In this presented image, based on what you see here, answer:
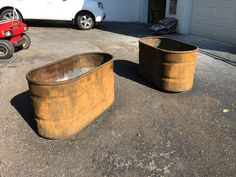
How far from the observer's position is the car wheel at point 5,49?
761cm

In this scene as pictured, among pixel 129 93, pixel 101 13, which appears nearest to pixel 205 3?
pixel 101 13

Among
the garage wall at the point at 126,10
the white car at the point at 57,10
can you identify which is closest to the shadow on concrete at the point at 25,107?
the white car at the point at 57,10

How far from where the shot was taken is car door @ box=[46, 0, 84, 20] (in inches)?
473

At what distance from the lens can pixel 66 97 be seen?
3.95m

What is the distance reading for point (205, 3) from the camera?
11367 mm

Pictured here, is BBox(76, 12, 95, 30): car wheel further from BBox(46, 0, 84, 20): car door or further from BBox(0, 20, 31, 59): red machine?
BBox(0, 20, 31, 59): red machine

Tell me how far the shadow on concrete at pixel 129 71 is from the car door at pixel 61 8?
17.9 feet

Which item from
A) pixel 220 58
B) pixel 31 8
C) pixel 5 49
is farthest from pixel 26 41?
pixel 220 58

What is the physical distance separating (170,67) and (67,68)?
2.28 metres

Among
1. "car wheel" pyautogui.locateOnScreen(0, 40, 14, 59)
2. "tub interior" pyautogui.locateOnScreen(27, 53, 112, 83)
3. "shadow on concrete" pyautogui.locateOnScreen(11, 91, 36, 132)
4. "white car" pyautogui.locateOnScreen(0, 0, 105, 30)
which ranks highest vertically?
"white car" pyautogui.locateOnScreen(0, 0, 105, 30)

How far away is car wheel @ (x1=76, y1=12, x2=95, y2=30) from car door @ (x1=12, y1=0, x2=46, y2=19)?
1722 millimetres

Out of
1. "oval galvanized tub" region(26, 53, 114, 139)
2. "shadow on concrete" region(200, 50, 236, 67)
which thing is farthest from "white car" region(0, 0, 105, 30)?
"oval galvanized tub" region(26, 53, 114, 139)

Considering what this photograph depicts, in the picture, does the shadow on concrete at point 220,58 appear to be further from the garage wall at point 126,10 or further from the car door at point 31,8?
the garage wall at point 126,10

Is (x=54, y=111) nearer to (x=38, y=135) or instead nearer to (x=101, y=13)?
(x=38, y=135)
